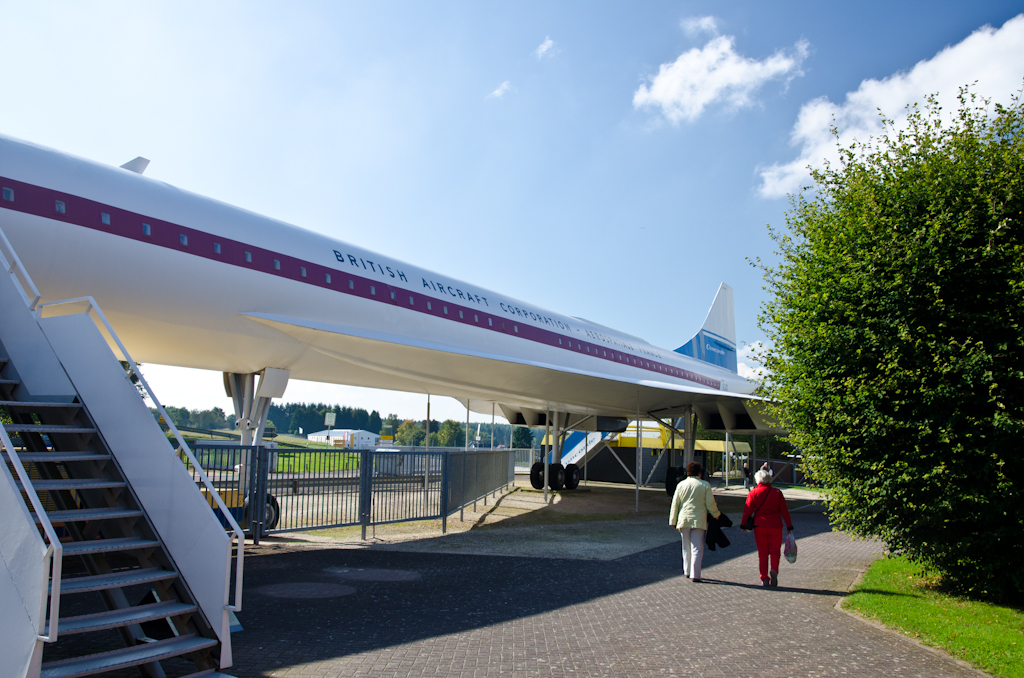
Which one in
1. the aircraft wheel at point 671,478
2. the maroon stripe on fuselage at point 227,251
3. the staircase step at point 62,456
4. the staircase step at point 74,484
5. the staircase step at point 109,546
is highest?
the maroon stripe on fuselage at point 227,251

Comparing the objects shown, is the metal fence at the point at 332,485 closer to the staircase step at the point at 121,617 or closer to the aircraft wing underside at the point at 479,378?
the aircraft wing underside at the point at 479,378

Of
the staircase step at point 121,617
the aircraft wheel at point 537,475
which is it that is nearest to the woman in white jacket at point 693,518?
the staircase step at point 121,617

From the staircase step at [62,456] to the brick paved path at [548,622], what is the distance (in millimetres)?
1595

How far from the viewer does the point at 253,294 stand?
8.53 m

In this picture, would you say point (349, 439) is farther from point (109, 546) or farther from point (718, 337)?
point (109, 546)

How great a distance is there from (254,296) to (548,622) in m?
5.69

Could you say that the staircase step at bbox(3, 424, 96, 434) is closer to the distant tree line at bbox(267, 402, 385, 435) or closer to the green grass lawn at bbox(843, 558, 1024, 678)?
the green grass lawn at bbox(843, 558, 1024, 678)

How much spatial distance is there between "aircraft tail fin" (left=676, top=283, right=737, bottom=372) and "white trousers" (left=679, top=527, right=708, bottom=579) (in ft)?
67.0

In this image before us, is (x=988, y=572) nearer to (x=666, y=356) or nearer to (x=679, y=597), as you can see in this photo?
(x=679, y=597)

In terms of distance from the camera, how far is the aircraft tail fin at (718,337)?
27531 mm

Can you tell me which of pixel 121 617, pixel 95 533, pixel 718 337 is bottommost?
pixel 121 617

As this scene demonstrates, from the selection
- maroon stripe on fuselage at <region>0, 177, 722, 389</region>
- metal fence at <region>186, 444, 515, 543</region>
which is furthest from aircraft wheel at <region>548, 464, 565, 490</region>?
metal fence at <region>186, 444, 515, 543</region>

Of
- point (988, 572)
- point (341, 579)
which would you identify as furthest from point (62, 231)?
point (988, 572)

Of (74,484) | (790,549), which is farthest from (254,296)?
(790,549)
